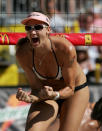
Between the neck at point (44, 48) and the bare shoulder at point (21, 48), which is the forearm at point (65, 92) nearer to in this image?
the neck at point (44, 48)

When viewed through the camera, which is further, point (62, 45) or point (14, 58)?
point (14, 58)

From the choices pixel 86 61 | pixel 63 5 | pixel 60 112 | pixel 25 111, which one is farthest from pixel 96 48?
pixel 60 112

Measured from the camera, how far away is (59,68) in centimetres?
380

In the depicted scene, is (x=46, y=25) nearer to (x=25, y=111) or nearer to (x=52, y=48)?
(x=52, y=48)

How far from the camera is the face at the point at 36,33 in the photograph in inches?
142

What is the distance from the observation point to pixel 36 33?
11.8 feet

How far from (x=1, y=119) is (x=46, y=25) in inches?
115

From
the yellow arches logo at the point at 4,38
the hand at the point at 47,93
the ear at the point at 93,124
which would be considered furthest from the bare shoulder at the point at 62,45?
the ear at the point at 93,124

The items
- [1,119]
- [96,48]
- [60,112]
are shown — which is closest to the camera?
[60,112]

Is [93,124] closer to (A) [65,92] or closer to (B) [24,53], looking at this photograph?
(A) [65,92]

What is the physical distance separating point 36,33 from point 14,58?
4276mm

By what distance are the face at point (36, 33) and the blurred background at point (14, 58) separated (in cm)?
205

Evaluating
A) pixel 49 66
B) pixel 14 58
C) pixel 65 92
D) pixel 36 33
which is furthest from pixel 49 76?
pixel 14 58

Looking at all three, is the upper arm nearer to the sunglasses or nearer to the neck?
the neck
